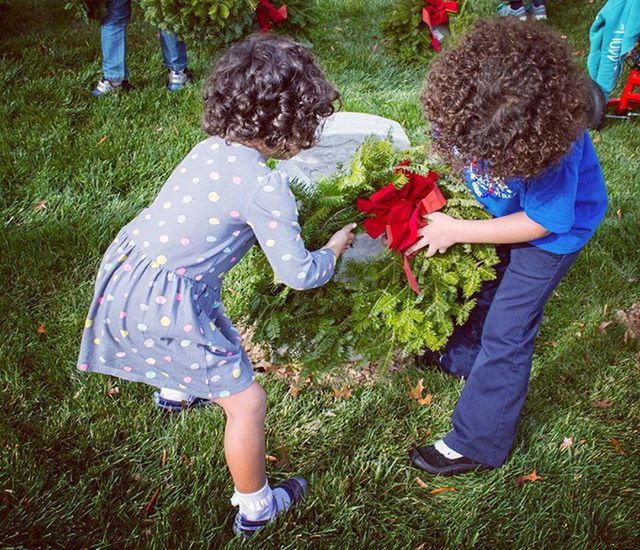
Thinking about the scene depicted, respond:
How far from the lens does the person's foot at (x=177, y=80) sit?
17.0 feet

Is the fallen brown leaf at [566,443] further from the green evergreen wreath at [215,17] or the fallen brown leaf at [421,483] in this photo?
the green evergreen wreath at [215,17]

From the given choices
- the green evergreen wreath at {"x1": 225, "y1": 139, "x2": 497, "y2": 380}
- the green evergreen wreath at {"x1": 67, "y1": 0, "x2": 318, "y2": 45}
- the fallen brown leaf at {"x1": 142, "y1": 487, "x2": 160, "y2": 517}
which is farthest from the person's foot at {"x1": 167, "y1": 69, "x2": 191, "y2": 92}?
the fallen brown leaf at {"x1": 142, "y1": 487, "x2": 160, "y2": 517}

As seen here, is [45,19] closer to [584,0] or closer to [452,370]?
[452,370]

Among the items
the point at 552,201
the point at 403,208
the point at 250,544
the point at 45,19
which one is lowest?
the point at 250,544

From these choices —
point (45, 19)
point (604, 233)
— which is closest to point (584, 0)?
point (604, 233)

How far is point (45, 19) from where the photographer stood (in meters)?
6.26

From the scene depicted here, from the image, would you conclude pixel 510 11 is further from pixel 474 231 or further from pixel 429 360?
pixel 474 231

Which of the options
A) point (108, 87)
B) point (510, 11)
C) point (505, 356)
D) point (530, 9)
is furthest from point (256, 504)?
point (530, 9)

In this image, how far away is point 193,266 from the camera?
2061 millimetres

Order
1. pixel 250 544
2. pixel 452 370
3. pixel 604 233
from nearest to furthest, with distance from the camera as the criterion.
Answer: pixel 250 544, pixel 452 370, pixel 604 233

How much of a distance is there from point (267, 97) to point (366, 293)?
986 mm

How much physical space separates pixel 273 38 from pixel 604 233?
8.87ft

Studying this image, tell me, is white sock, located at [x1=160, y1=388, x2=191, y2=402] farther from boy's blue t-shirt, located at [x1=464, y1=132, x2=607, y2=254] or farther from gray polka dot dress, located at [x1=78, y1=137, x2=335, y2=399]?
boy's blue t-shirt, located at [x1=464, y1=132, x2=607, y2=254]

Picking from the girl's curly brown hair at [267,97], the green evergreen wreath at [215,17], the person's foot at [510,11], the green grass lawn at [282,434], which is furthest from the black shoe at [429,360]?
the person's foot at [510,11]
